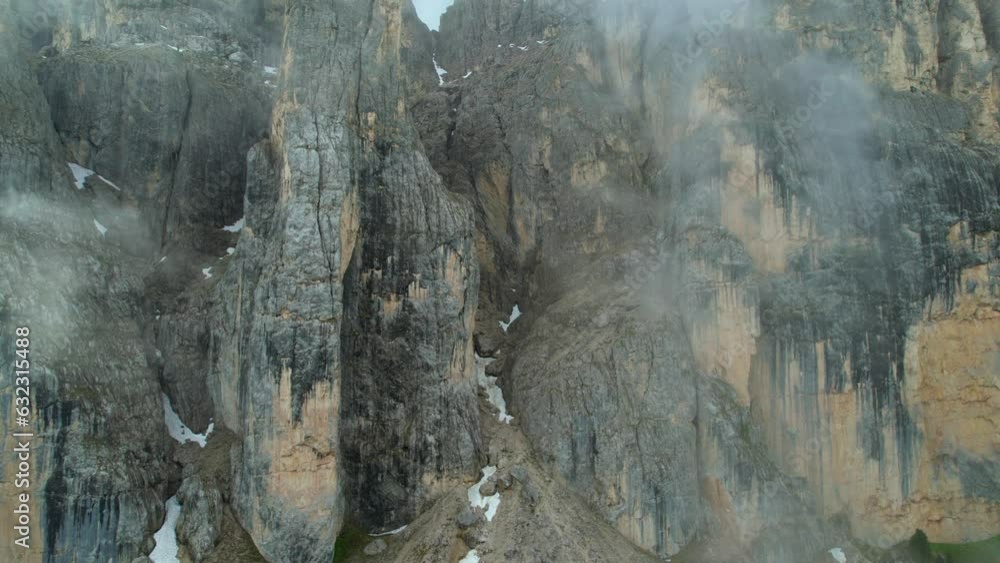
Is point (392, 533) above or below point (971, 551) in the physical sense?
above

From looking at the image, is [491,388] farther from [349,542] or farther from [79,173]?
[79,173]

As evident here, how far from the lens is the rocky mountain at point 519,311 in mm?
41750

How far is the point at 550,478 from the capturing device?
4662 cm

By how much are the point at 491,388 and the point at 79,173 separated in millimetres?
31352

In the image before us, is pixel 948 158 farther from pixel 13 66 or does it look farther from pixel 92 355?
pixel 13 66

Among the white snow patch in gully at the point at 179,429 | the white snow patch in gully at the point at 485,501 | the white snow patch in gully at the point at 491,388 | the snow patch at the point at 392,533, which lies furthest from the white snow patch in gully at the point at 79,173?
the white snow patch in gully at the point at 485,501

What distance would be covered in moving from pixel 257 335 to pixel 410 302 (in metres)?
9.60

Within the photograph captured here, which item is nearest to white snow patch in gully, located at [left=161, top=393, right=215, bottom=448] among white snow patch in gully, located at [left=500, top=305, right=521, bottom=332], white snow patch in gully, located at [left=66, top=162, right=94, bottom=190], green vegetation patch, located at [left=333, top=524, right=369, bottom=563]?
green vegetation patch, located at [left=333, top=524, right=369, bottom=563]

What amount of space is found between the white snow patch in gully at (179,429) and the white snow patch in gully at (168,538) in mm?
3990

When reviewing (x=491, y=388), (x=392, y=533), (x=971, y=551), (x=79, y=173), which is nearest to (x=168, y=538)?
(x=392, y=533)

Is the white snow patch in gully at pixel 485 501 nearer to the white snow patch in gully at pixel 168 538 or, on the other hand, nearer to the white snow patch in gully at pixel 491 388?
the white snow patch in gully at pixel 491 388

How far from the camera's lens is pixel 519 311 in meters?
57.8

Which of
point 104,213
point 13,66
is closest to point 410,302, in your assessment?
point 104,213

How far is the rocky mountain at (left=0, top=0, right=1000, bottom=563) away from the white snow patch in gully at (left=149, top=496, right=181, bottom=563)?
16 centimetres
